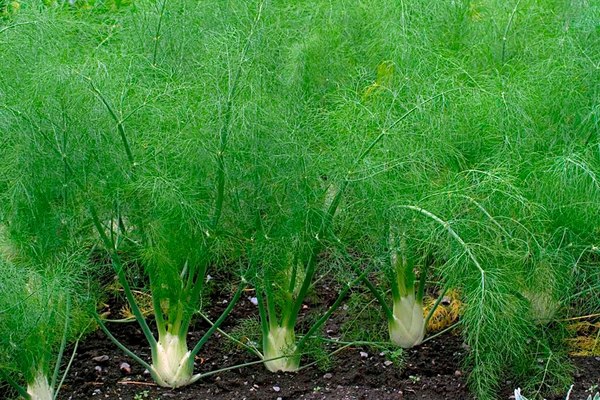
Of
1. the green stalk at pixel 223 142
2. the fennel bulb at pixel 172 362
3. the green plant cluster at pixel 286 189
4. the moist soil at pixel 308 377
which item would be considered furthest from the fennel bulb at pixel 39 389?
the green stalk at pixel 223 142

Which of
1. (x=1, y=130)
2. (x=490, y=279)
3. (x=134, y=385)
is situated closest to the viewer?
(x=490, y=279)

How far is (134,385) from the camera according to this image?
4.65 m

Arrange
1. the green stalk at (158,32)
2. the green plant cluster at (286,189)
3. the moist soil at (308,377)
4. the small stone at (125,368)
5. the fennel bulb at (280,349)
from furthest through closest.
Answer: the green stalk at (158,32) < the small stone at (125,368) < the fennel bulb at (280,349) < the moist soil at (308,377) < the green plant cluster at (286,189)

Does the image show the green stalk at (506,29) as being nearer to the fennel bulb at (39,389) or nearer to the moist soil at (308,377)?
the moist soil at (308,377)

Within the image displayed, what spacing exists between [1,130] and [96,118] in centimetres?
38

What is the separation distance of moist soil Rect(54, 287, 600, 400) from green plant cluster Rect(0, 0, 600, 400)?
0.29 ft

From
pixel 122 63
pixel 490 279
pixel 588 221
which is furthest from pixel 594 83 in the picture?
pixel 122 63

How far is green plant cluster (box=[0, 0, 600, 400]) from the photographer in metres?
4.17

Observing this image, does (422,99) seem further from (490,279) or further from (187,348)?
(187,348)

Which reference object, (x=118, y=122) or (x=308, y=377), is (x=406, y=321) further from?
(x=118, y=122)

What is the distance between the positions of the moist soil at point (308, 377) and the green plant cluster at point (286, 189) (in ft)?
0.29

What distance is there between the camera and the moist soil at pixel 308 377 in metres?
4.49

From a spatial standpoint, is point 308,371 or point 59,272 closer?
point 59,272

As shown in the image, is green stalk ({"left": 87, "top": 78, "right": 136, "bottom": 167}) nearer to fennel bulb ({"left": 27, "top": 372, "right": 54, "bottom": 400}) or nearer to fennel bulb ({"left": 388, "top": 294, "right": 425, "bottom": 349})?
fennel bulb ({"left": 27, "top": 372, "right": 54, "bottom": 400})
